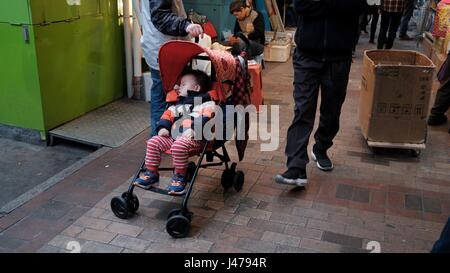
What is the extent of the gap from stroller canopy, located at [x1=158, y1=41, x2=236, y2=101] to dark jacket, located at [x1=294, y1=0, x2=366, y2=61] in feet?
2.03

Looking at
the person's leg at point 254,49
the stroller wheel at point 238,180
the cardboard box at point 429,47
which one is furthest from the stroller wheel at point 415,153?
the cardboard box at point 429,47

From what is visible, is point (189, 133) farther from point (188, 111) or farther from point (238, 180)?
point (238, 180)

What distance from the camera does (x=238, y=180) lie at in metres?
3.77

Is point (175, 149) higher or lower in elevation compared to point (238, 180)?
higher

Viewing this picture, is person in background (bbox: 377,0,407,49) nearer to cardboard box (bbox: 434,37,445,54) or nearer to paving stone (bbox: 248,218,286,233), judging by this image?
cardboard box (bbox: 434,37,445,54)

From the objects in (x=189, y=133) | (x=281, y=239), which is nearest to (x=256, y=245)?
(x=281, y=239)

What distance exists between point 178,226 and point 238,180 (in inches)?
33.1

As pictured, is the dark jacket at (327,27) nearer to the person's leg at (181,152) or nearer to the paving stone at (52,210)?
the person's leg at (181,152)

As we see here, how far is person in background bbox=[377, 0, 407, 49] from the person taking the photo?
872 cm

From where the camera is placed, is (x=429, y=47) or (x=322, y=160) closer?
(x=322, y=160)

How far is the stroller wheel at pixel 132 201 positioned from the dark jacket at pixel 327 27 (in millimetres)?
1712

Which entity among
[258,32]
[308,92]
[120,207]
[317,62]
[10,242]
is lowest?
[10,242]

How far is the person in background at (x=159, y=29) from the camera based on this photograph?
373 cm

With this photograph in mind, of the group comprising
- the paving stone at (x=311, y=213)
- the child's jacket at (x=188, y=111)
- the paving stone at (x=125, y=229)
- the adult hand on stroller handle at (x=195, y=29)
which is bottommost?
the paving stone at (x=125, y=229)
